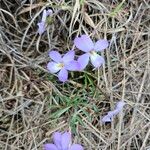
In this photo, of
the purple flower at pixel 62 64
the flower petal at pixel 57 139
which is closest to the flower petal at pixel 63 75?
the purple flower at pixel 62 64

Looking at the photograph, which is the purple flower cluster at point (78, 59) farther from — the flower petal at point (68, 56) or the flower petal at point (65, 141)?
the flower petal at point (65, 141)

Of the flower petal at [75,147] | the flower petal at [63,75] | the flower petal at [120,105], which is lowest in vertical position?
the flower petal at [75,147]

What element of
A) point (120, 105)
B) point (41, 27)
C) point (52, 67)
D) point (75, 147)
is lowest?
point (75, 147)

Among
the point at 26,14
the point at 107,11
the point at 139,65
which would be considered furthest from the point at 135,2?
the point at 26,14

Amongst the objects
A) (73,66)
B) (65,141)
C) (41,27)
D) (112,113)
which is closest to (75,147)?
(65,141)

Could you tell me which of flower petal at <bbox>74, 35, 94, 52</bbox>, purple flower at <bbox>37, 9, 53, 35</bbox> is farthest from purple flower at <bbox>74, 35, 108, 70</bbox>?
purple flower at <bbox>37, 9, 53, 35</bbox>

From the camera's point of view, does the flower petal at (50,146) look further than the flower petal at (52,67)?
No

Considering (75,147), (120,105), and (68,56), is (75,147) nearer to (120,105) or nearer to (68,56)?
(120,105)
